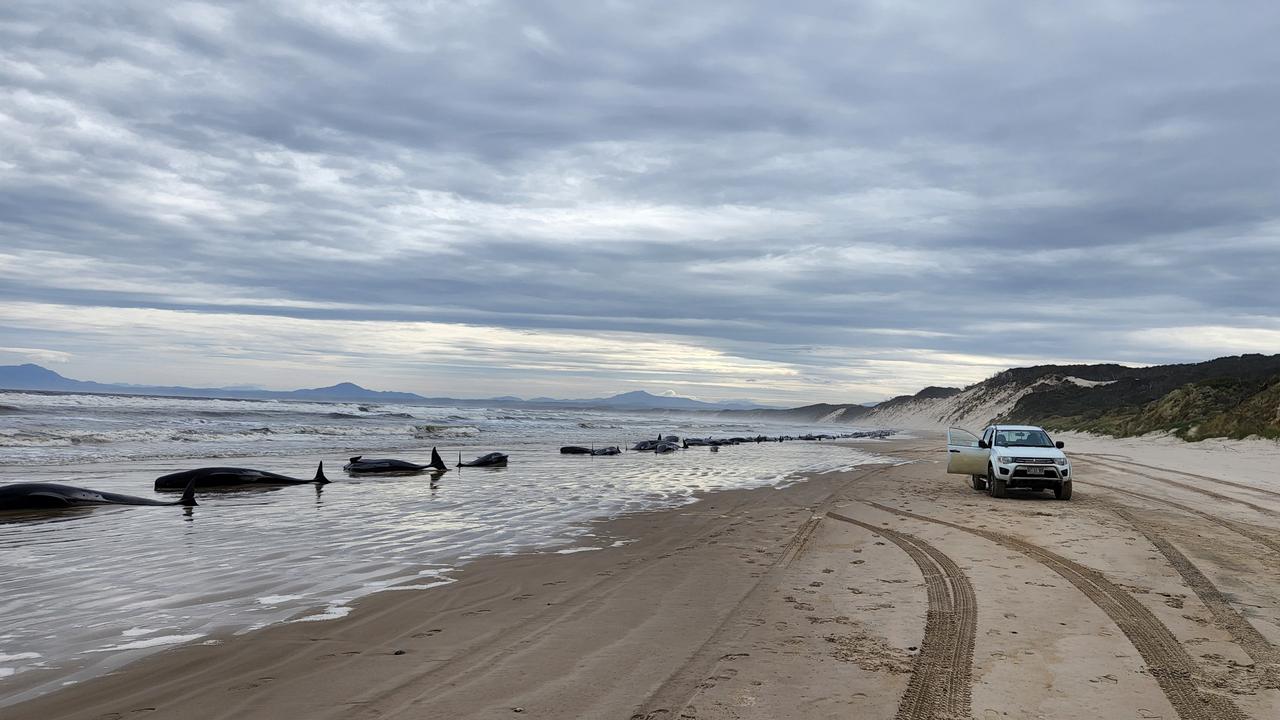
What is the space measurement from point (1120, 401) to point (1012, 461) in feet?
215

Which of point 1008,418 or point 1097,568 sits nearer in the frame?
point 1097,568

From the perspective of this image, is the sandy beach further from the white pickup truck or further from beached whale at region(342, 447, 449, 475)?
beached whale at region(342, 447, 449, 475)

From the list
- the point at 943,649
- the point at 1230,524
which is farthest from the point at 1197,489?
the point at 943,649

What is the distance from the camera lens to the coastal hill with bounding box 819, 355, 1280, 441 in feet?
117

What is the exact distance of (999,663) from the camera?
5539 mm

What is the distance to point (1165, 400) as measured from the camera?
45.7m

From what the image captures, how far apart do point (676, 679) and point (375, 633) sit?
2.85 metres

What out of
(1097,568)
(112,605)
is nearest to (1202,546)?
(1097,568)

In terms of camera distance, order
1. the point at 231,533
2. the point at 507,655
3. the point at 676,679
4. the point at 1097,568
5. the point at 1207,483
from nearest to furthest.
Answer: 1. the point at 676,679
2. the point at 507,655
3. the point at 1097,568
4. the point at 231,533
5. the point at 1207,483

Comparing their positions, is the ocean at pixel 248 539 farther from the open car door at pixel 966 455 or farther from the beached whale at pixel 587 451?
the open car door at pixel 966 455

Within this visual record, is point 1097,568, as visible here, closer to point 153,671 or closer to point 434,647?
point 434,647

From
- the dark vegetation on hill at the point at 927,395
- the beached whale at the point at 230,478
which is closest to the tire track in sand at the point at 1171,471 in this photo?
the beached whale at the point at 230,478

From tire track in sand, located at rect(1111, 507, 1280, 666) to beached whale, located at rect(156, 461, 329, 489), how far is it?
1717 centimetres

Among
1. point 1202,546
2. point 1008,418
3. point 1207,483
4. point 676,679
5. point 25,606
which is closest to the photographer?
point 676,679
